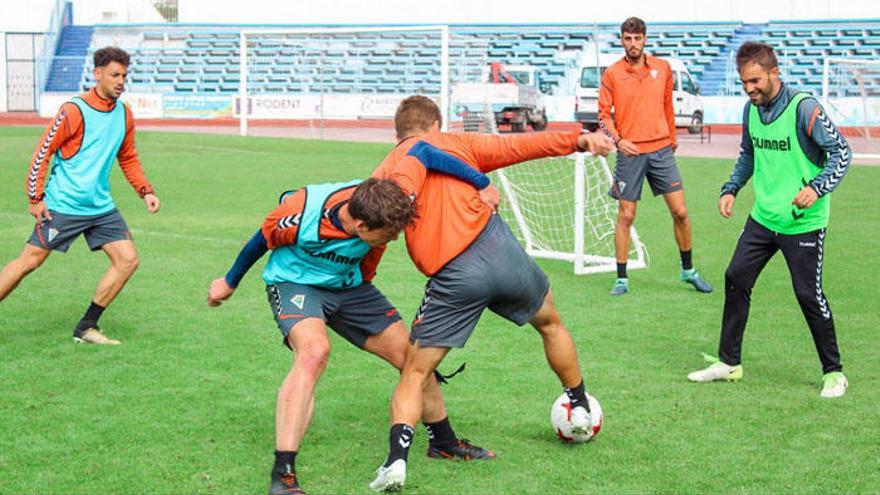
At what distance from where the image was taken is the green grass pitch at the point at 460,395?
5371 mm

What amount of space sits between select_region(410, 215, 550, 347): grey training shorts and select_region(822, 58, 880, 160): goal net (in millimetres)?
20600

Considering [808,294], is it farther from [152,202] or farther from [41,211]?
[41,211]

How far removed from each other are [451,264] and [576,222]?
628cm

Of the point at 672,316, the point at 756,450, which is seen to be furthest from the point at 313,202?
the point at 672,316

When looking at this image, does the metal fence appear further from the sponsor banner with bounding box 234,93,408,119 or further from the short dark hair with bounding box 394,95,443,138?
the short dark hair with bounding box 394,95,443,138

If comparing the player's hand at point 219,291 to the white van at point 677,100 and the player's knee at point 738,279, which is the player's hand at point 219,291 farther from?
the white van at point 677,100

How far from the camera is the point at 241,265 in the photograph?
525cm

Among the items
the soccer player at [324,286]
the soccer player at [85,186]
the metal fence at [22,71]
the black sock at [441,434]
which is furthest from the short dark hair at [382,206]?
the metal fence at [22,71]

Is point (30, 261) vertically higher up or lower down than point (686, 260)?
higher up

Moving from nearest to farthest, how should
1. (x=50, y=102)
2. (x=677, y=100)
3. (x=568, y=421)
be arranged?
(x=568, y=421), (x=677, y=100), (x=50, y=102)

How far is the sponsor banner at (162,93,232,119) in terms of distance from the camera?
4525cm

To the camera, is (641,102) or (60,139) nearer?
(60,139)

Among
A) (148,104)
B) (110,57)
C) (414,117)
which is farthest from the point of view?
(148,104)

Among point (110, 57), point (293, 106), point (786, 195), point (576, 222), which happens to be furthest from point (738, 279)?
point (293, 106)
